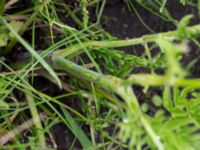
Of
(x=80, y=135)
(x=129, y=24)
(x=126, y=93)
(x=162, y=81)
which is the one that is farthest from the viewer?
(x=129, y=24)

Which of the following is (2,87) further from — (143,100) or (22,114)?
(143,100)

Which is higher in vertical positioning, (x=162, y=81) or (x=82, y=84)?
(x=162, y=81)

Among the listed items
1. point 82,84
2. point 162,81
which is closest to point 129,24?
point 82,84

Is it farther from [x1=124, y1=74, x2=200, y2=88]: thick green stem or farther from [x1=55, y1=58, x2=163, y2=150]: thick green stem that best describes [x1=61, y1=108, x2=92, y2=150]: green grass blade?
[x1=124, y1=74, x2=200, y2=88]: thick green stem

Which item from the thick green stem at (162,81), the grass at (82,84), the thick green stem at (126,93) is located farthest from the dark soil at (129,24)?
the thick green stem at (162,81)

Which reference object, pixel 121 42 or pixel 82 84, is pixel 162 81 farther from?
pixel 82 84

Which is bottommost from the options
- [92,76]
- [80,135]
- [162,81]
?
[80,135]

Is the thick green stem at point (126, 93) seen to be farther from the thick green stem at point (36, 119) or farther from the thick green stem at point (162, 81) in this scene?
the thick green stem at point (36, 119)

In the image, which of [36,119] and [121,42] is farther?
[36,119]

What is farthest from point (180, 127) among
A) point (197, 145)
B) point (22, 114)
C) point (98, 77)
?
point (22, 114)

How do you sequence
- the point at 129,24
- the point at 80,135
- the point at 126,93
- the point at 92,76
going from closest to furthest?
1. the point at 126,93
2. the point at 92,76
3. the point at 80,135
4. the point at 129,24
